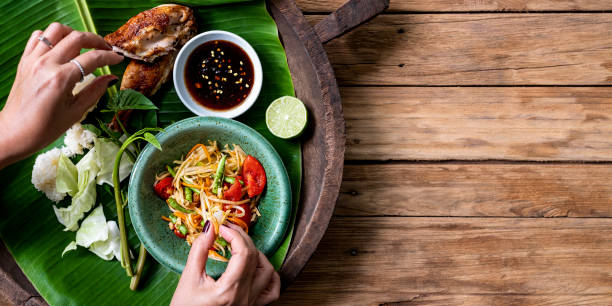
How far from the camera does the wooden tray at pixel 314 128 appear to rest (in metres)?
2.16

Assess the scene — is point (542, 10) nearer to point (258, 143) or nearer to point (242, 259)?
point (258, 143)

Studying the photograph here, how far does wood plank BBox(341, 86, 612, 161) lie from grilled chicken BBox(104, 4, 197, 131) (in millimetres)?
1154

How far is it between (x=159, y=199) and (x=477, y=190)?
214 cm

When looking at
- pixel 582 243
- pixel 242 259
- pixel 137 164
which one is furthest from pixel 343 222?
pixel 582 243

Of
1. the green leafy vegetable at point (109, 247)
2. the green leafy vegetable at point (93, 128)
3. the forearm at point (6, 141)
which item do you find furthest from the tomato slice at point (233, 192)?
the forearm at point (6, 141)

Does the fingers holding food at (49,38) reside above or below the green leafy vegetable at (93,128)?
above

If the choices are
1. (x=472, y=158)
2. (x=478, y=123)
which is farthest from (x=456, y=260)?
(x=478, y=123)

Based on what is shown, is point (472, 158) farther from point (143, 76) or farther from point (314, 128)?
point (143, 76)

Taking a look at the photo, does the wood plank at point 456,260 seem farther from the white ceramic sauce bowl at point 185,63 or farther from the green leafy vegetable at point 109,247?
the green leafy vegetable at point 109,247

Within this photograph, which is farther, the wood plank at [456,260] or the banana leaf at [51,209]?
the wood plank at [456,260]

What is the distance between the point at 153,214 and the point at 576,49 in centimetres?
307

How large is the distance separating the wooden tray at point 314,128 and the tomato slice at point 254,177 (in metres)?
0.26

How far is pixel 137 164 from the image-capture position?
2.28 metres

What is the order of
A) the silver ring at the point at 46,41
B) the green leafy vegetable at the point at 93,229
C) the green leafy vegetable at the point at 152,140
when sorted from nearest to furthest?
1. the silver ring at the point at 46,41
2. the green leafy vegetable at the point at 152,140
3. the green leafy vegetable at the point at 93,229
